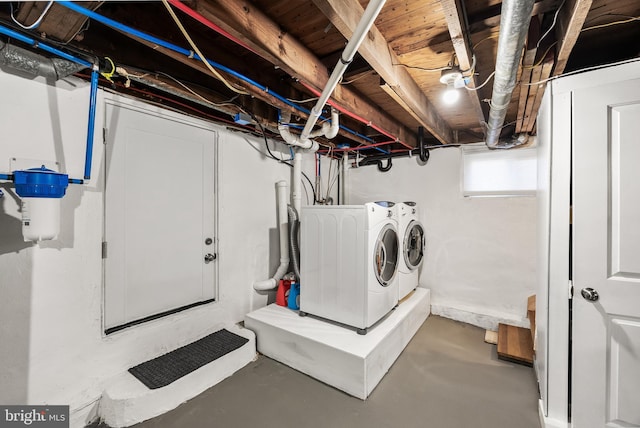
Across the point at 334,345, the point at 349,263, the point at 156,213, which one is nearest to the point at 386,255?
the point at 349,263

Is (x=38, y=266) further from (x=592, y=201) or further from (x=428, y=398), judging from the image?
(x=592, y=201)

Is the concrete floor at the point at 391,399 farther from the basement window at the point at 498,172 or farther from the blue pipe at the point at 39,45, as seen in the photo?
the blue pipe at the point at 39,45

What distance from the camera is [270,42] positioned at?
1442 mm

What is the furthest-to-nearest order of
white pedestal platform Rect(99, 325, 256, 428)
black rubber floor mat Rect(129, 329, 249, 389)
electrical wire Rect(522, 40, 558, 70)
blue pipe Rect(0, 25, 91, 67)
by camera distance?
black rubber floor mat Rect(129, 329, 249, 389), white pedestal platform Rect(99, 325, 256, 428), electrical wire Rect(522, 40, 558, 70), blue pipe Rect(0, 25, 91, 67)

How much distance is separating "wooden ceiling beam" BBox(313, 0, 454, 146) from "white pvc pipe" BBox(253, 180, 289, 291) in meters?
1.70

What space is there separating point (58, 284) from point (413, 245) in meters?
3.28

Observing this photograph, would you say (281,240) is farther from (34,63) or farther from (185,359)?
(34,63)

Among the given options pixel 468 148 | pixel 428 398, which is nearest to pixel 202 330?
pixel 428 398

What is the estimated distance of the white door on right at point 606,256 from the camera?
1.42m

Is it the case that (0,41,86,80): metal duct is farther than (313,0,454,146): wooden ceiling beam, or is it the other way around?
(0,41,86,80): metal duct

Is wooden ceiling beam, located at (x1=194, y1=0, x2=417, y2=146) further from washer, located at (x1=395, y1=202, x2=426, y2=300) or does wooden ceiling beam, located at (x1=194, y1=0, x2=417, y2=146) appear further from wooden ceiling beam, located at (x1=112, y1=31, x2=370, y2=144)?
washer, located at (x1=395, y1=202, x2=426, y2=300)

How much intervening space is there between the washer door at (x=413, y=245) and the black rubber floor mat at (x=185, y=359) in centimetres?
198

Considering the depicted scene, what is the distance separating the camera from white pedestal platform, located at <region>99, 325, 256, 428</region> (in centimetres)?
174

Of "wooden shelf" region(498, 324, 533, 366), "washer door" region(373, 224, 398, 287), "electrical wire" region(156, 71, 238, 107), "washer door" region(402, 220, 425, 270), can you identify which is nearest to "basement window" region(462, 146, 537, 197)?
"washer door" region(402, 220, 425, 270)
